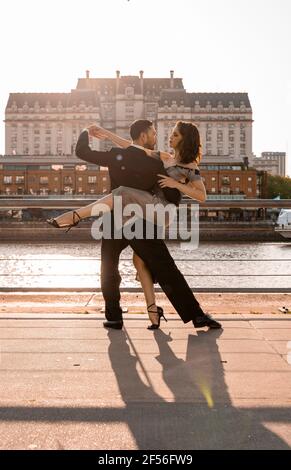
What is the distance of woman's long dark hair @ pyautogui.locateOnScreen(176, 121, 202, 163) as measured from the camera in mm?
3969

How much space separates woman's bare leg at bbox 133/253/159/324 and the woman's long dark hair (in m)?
0.74

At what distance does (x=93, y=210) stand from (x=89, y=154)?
37cm

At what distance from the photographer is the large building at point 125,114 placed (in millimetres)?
123875

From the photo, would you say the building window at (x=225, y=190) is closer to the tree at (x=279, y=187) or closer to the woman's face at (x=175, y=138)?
the tree at (x=279, y=187)

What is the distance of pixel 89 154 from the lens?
159 inches

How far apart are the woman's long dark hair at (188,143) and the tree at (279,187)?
4595 inches

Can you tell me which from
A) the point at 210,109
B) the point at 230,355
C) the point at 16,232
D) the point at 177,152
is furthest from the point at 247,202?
the point at 210,109

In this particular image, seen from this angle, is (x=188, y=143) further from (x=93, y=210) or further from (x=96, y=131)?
(x=93, y=210)

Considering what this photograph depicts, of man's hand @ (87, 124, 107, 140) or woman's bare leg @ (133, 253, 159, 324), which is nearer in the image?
woman's bare leg @ (133, 253, 159, 324)

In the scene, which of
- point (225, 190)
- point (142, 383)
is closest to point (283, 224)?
point (142, 383)

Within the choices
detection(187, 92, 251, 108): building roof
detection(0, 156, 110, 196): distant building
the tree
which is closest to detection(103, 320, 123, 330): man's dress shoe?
detection(0, 156, 110, 196): distant building

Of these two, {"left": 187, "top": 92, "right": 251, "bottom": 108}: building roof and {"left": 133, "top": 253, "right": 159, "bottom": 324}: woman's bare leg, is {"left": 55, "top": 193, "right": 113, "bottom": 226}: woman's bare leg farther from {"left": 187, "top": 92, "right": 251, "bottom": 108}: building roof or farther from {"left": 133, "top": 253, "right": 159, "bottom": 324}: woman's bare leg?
{"left": 187, "top": 92, "right": 251, "bottom": 108}: building roof

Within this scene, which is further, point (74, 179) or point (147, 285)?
point (74, 179)

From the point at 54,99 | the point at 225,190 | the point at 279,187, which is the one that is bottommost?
the point at 225,190
